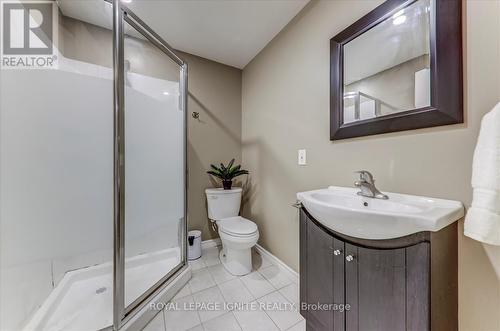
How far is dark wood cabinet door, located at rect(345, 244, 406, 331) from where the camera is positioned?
67cm

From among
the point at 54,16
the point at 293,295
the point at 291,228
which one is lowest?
the point at 293,295

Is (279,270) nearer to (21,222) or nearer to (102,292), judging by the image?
(102,292)

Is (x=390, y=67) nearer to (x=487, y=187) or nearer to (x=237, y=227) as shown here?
(x=487, y=187)

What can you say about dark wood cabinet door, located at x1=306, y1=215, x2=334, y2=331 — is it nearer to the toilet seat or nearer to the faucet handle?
the faucet handle

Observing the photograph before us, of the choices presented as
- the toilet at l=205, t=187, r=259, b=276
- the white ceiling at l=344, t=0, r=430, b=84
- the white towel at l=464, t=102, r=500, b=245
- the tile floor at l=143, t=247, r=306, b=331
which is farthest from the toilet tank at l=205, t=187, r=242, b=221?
the white towel at l=464, t=102, r=500, b=245

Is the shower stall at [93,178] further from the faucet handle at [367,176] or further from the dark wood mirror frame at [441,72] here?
the dark wood mirror frame at [441,72]

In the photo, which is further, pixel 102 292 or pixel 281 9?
pixel 281 9

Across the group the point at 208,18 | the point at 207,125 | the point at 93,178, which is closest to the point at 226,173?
the point at 207,125

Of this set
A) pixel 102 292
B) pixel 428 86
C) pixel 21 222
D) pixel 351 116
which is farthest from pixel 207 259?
pixel 428 86

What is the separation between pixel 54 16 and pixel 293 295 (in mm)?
2766

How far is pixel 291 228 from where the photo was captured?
1.59m

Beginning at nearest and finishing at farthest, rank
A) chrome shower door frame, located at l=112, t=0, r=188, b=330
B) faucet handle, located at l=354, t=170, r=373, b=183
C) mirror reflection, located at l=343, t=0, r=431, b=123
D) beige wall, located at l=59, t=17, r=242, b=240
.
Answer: mirror reflection, located at l=343, t=0, r=431, b=123, faucet handle, located at l=354, t=170, r=373, b=183, chrome shower door frame, located at l=112, t=0, r=188, b=330, beige wall, located at l=59, t=17, r=242, b=240

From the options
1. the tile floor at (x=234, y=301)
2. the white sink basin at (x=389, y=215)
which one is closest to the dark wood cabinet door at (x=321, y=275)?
the white sink basin at (x=389, y=215)

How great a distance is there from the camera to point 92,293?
1.28 metres
